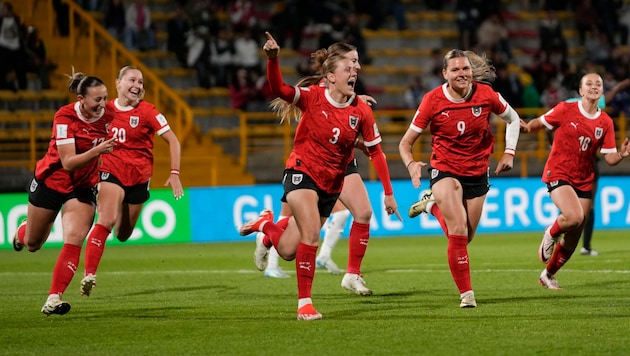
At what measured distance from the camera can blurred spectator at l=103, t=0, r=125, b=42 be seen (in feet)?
82.0

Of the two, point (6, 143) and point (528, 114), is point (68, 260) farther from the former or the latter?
→ point (528, 114)

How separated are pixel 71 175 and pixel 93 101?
2.29 feet

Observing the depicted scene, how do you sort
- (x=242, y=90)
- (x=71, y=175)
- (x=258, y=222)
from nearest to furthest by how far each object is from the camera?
(x=71, y=175) < (x=258, y=222) < (x=242, y=90)

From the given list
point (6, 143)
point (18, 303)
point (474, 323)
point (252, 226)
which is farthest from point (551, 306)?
point (6, 143)

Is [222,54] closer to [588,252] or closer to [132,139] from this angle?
[588,252]

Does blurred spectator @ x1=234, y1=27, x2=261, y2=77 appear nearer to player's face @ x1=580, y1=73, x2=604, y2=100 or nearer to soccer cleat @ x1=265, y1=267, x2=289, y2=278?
soccer cleat @ x1=265, y1=267, x2=289, y2=278

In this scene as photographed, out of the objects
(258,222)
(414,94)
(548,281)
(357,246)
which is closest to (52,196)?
(258,222)

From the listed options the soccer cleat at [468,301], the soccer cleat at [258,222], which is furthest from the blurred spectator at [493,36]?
the soccer cleat at [468,301]

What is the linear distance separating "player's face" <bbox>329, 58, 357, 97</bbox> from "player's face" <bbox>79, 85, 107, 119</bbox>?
1.96 meters

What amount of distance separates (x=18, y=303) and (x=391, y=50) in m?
18.6

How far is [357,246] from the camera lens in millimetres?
11109

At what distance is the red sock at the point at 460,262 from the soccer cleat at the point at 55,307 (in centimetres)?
314

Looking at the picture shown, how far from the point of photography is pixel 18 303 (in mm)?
10812

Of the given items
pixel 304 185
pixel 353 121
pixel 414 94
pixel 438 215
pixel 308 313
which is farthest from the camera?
pixel 414 94
